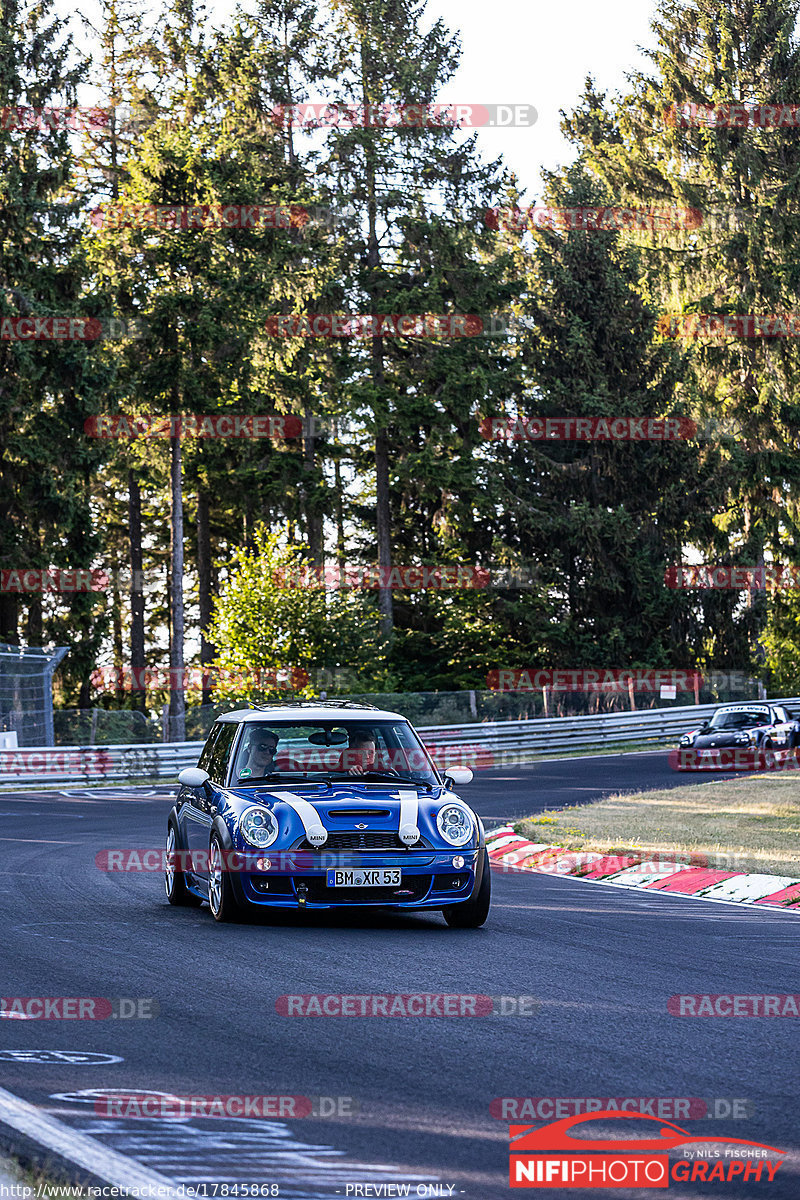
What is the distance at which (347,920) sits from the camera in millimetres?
11383

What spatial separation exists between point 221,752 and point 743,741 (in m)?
20.3

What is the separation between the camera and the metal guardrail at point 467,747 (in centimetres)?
3044

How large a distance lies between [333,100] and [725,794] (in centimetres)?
3206

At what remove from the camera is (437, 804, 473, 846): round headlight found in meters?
10.6

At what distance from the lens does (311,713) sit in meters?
11.9
